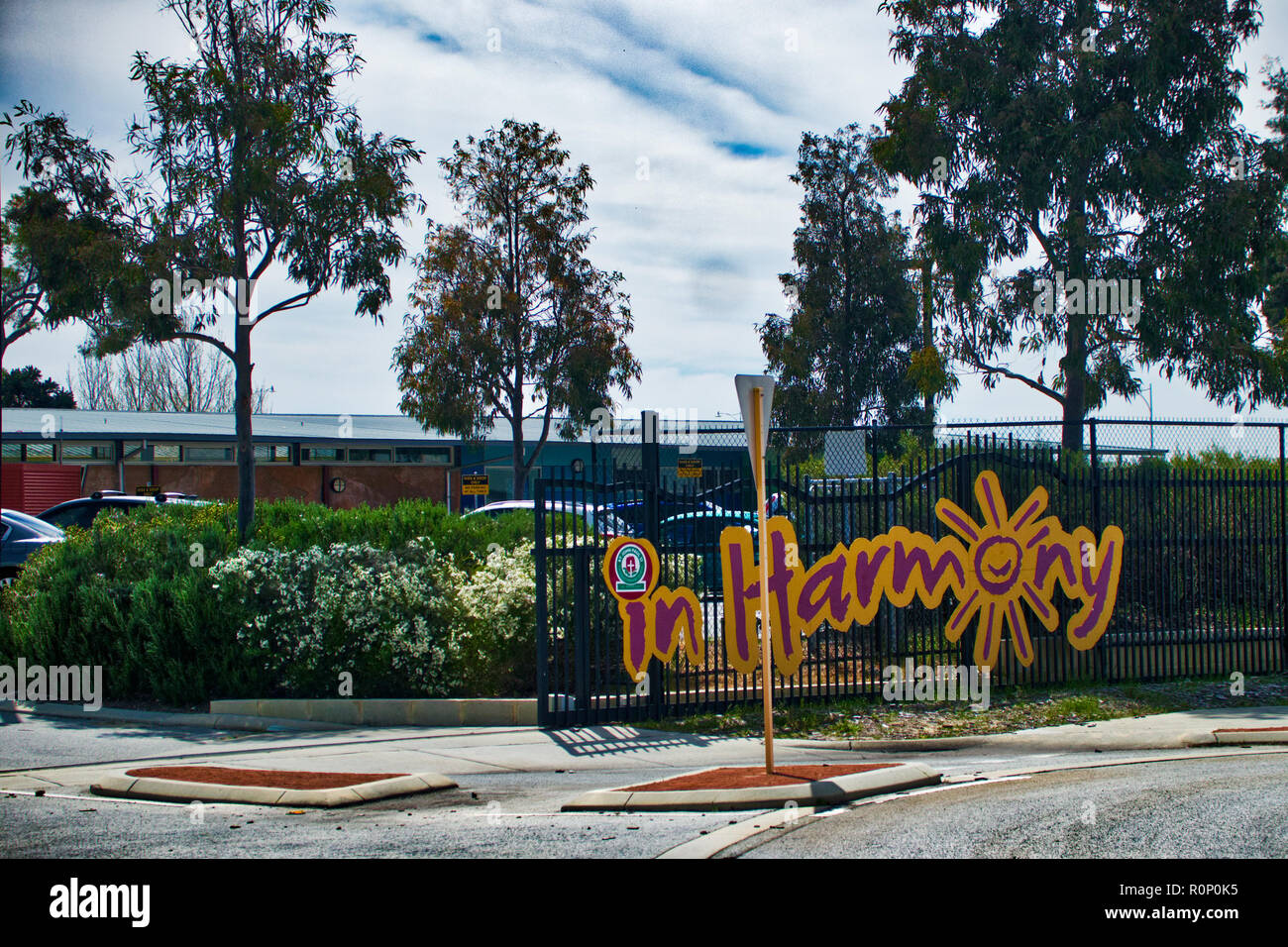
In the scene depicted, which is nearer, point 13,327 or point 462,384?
point 462,384

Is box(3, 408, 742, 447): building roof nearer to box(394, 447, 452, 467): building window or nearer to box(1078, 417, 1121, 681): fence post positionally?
box(394, 447, 452, 467): building window

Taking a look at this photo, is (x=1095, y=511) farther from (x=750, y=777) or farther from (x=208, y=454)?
(x=208, y=454)

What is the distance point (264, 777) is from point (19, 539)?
1045 cm

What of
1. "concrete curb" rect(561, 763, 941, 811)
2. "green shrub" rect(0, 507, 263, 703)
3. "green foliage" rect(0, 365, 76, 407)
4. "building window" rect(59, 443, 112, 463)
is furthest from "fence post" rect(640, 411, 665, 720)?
"green foliage" rect(0, 365, 76, 407)

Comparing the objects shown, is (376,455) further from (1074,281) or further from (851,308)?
(1074,281)

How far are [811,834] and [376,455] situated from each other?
31186 mm

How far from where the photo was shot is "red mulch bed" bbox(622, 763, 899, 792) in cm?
739

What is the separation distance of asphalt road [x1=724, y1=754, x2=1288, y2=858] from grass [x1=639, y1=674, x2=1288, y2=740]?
78.2 inches

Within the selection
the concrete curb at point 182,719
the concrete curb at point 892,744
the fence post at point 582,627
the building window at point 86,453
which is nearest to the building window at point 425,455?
the building window at point 86,453

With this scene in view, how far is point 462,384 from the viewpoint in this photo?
2309 centimetres

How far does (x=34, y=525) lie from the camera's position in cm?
1620

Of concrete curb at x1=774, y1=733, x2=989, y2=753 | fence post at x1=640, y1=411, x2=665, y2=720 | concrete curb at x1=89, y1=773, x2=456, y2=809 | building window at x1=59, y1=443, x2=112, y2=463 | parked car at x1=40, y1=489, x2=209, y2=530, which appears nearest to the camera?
concrete curb at x1=89, y1=773, x2=456, y2=809

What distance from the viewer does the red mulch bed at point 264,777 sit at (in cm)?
755
